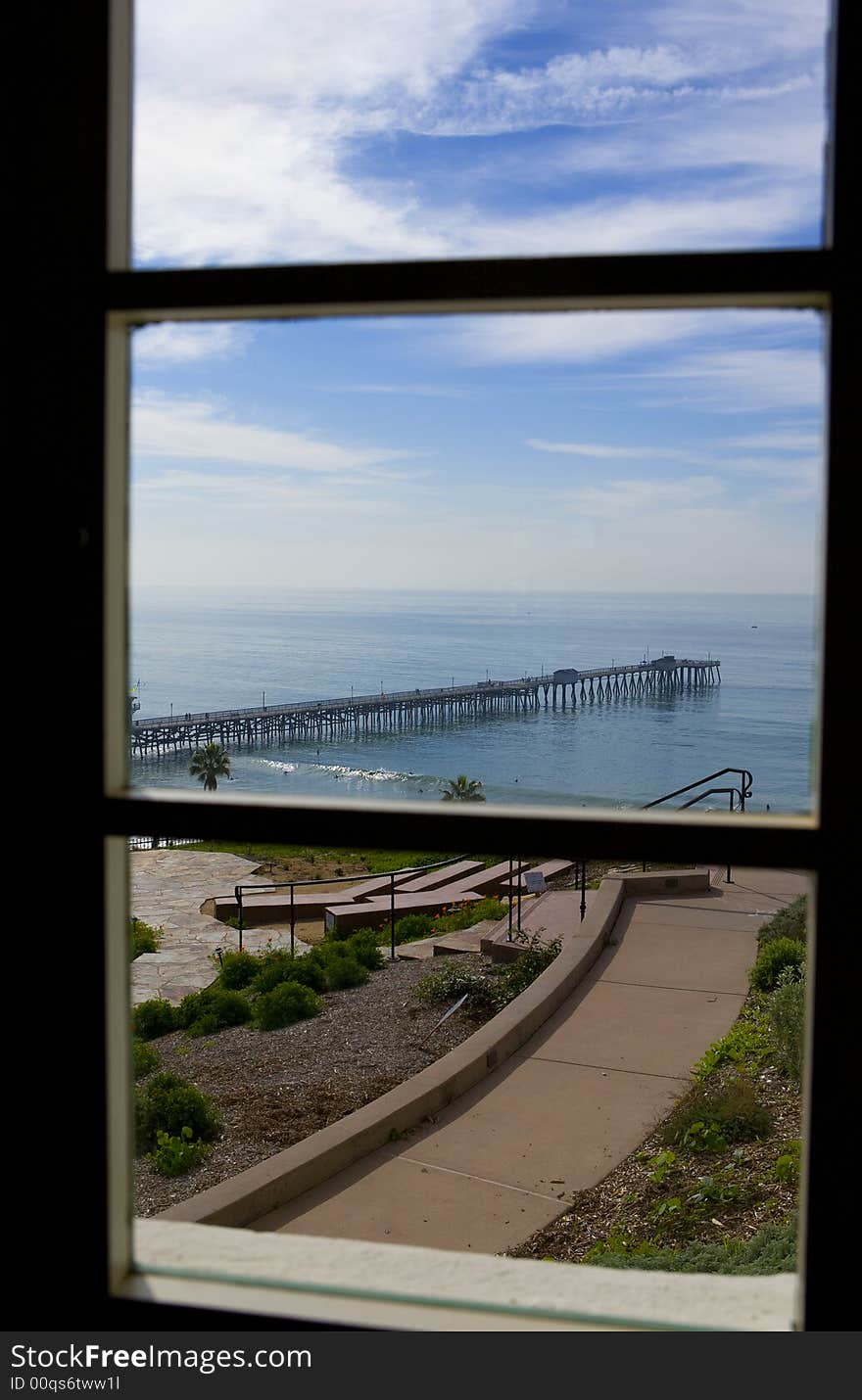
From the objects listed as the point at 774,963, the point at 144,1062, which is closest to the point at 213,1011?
→ the point at 144,1062

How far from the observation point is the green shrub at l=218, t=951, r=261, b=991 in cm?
1027

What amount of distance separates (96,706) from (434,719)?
65129 millimetres

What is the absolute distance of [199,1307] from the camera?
948mm

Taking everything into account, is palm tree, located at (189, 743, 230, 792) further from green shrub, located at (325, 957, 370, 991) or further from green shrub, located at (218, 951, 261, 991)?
green shrub, located at (325, 957, 370, 991)

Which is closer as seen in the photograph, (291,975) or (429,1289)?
(429,1289)

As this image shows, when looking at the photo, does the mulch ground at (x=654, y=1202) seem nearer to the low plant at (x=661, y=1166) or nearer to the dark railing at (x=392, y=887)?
the low plant at (x=661, y=1166)

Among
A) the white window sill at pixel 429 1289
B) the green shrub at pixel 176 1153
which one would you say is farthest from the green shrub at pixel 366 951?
the white window sill at pixel 429 1289

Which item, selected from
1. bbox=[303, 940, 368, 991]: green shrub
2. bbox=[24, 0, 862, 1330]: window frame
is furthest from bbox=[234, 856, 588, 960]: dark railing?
bbox=[24, 0, 862, 1330]: window frame

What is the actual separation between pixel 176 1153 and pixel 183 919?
8580 millimetres

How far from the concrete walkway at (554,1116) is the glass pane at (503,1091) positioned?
2 cm

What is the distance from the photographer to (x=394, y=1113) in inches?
212

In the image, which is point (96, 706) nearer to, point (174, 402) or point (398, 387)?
point (398, 387)

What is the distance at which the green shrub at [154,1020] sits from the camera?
9195mm

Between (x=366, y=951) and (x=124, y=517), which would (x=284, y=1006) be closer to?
(x=366, y=951)
